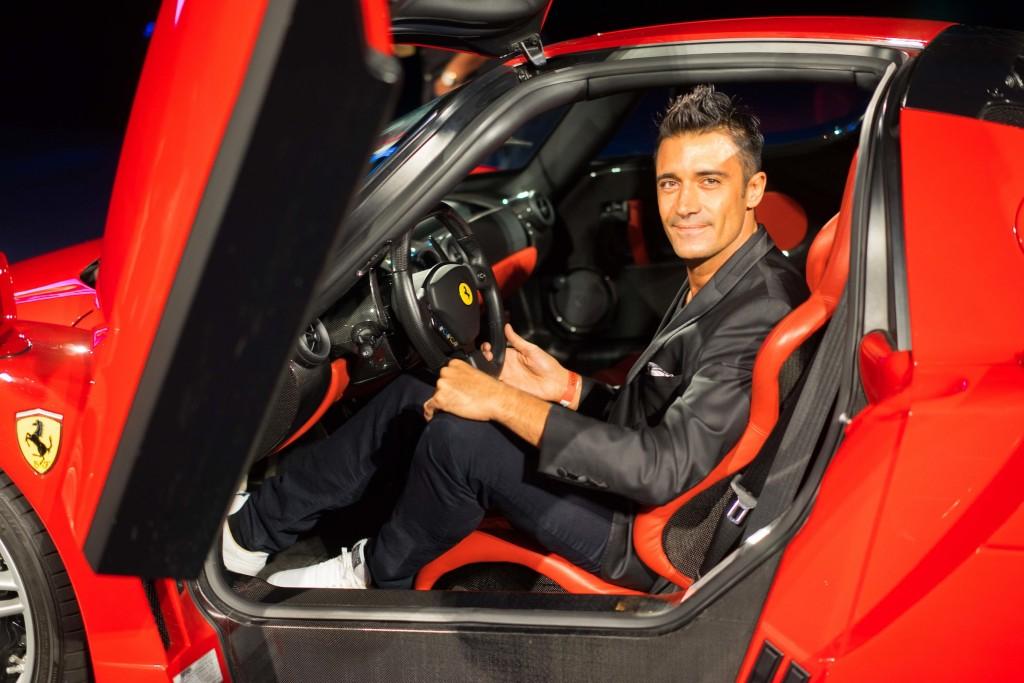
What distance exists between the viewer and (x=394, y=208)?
1666mm

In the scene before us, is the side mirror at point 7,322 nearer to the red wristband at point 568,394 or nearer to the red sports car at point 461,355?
the red sports car at point 461,355

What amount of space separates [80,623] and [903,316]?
155 centimetres

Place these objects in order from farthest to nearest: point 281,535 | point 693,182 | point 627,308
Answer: point 627,308 → point 281,535 → point 693,182

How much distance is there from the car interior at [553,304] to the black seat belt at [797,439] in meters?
0.03

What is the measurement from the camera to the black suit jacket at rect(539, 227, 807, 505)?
159 cm

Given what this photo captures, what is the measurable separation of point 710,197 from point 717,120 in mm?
152

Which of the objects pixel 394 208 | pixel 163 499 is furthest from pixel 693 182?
pixel 163 499

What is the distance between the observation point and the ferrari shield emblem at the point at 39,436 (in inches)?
63.0

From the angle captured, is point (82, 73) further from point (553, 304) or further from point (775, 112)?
point (553, 304)

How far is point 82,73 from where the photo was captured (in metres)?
6.32

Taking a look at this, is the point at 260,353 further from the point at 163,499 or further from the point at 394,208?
the point at 394,208

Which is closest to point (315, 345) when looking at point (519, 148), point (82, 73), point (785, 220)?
point (785, 220)

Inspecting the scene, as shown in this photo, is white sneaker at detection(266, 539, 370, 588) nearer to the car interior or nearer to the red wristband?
the car interior

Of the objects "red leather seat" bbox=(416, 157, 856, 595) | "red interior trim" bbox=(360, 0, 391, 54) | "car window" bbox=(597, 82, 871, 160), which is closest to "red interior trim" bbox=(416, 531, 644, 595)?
"red leather seat" bbox=(416, 157, 856, 595)
